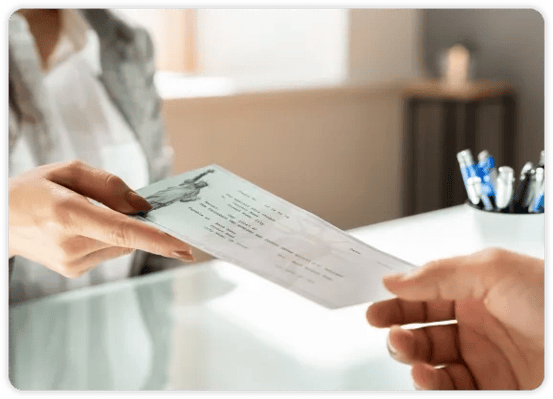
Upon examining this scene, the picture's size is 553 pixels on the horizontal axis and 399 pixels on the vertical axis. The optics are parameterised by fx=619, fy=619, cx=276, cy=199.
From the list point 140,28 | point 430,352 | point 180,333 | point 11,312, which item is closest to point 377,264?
point 430,352

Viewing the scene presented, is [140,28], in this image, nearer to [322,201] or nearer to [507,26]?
[322,201]

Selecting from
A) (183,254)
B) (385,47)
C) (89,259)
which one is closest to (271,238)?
(183,254)

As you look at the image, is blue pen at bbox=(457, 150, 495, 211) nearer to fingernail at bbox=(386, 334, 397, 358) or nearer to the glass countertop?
the glass countertop

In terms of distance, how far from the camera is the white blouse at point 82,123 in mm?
505

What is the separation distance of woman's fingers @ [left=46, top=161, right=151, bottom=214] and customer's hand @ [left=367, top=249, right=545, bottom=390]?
166mm

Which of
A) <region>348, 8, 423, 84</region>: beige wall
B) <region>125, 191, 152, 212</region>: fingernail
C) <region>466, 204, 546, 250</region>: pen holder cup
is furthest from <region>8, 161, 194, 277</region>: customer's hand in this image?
<region>348, 8, 423, 84</region>: beige wall

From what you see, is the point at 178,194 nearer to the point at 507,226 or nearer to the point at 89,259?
the point at 89,259

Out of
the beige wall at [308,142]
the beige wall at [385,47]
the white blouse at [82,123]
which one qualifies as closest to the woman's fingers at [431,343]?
the beige wall at [308,142]

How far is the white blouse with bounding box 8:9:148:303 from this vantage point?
19.9 inches

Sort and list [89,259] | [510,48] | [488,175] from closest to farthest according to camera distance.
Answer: [89,259] → [488,175] → [510,48]

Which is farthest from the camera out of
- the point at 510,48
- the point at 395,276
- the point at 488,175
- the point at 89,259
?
the point at 510,48

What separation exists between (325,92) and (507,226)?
22 centimetres

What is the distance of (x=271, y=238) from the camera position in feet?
1.11

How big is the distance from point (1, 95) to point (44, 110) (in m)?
0.17
